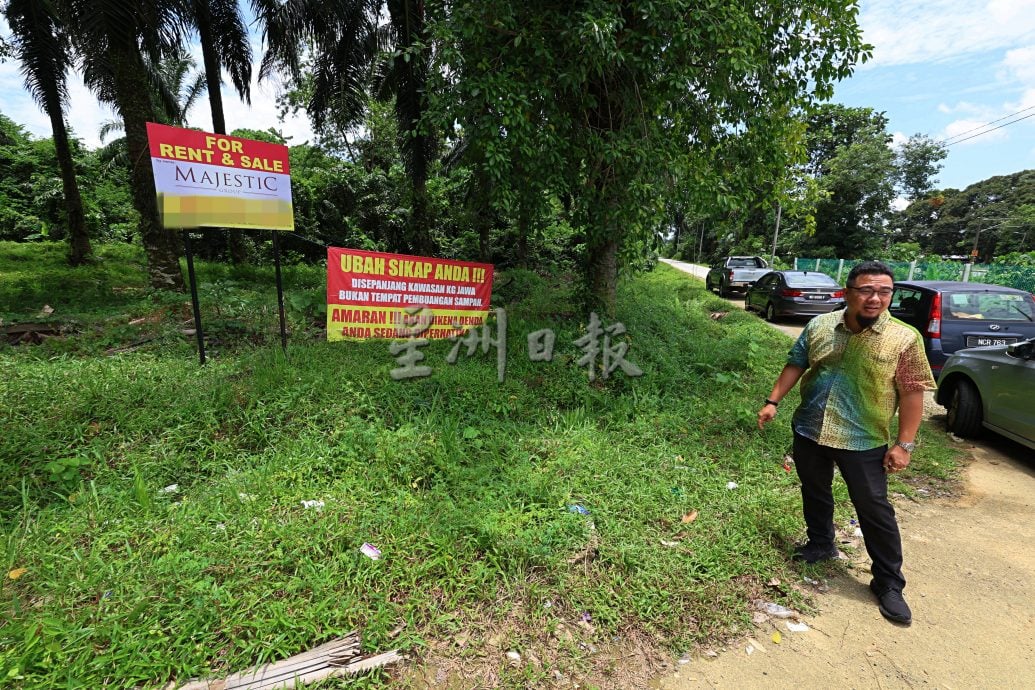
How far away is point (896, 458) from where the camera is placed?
7.98ft

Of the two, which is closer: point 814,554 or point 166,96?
point 814,554

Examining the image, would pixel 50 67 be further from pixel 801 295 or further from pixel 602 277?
pixel 801 295

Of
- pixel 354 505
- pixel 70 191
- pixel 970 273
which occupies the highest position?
pixel 70 191

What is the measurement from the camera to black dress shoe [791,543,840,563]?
9.44ft

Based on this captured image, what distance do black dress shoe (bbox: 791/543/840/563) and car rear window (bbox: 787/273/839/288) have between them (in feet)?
31.1

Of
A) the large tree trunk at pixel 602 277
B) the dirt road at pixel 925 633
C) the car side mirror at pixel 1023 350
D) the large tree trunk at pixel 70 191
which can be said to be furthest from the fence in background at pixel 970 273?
the large tree trunk at pixel 70 191

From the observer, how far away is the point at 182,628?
2.11 meters

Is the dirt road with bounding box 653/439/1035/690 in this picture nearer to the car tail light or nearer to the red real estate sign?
the car tail light

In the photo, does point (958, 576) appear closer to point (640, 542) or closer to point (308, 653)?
point (640, 542)

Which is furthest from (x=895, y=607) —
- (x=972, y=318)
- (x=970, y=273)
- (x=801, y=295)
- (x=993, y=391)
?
(x=970, y=273)

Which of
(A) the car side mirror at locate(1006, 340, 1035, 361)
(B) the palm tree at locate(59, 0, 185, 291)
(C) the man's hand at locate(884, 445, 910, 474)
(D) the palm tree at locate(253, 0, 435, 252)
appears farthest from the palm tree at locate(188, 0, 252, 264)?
(A) the car side mirror at locate(1006, 340, 1035, 361)

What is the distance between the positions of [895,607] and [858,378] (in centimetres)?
121

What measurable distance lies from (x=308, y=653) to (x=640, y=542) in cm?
187

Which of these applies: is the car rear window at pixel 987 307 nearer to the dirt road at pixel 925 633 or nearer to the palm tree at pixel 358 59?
the dirt road at pixel 925 633
